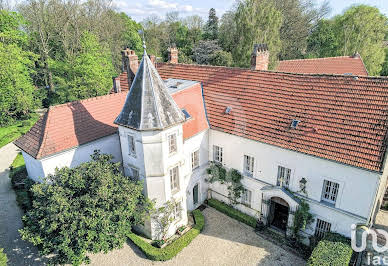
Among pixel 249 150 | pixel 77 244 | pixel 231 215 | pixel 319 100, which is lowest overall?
pixel 231 215

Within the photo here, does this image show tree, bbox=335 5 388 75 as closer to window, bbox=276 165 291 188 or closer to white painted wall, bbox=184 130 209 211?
window, bbox=276 165 291 188

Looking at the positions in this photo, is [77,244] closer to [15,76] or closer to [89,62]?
[89,62]

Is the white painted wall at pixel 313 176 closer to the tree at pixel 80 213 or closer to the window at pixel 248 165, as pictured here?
the window at pixel 248 165

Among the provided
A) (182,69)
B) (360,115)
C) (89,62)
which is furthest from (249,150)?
(89,62)

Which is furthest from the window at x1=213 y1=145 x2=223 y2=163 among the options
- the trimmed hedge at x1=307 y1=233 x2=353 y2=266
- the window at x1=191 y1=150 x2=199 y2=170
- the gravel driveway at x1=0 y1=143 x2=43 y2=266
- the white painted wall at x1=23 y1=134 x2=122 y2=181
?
the gravel driveway at x1=0 y1=143 x2=43 y2=266

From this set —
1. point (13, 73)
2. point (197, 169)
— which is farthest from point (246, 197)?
point (13, 73)

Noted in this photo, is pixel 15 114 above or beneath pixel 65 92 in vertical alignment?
beneath

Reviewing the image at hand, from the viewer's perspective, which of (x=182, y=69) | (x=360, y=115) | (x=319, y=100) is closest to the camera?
(x=360, y=115)
